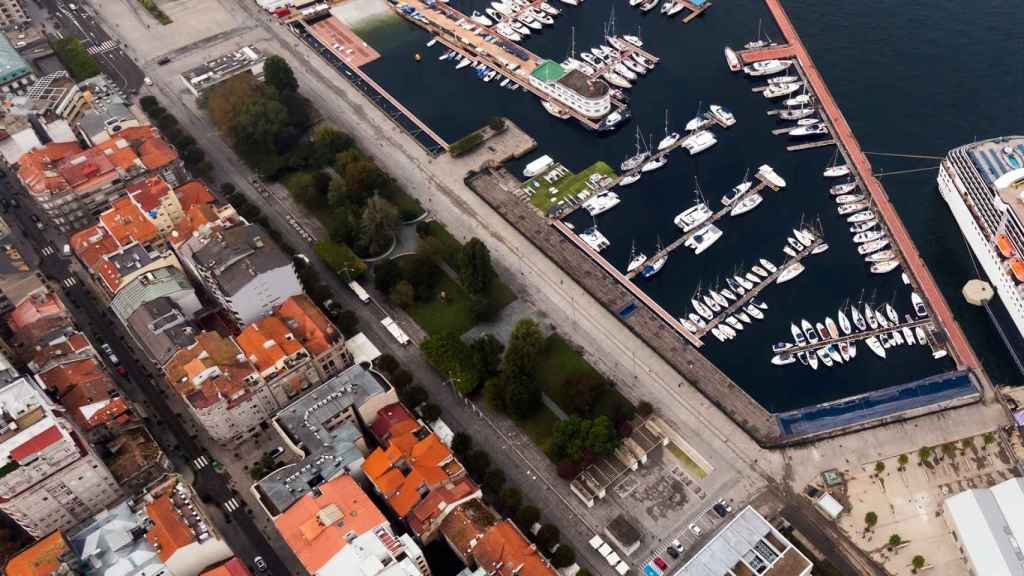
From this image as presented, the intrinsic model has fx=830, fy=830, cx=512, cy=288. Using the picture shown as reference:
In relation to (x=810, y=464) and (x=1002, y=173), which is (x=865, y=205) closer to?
(x=1002, y=173)

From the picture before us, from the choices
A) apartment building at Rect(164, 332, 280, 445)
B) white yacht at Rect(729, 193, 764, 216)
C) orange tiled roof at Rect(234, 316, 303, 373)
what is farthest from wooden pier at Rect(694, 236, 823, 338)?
apartment building at Rect(164, 332, 280, 445)

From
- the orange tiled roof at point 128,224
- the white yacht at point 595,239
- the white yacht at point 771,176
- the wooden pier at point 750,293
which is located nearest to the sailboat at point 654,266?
the white yacht at point 595,239

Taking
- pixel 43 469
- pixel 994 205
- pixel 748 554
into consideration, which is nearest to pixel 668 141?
pixel 994 205

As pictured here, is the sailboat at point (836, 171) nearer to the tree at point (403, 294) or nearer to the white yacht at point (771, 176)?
the white yacht at point (771, 176)

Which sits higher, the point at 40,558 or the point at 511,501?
Result: the point at 40,558

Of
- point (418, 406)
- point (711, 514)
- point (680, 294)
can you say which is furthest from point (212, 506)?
point (680, 294)

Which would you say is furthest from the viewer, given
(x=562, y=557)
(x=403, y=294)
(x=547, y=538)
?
Result: (x=403, y=294)

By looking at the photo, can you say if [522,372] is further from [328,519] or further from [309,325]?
[328,519]
